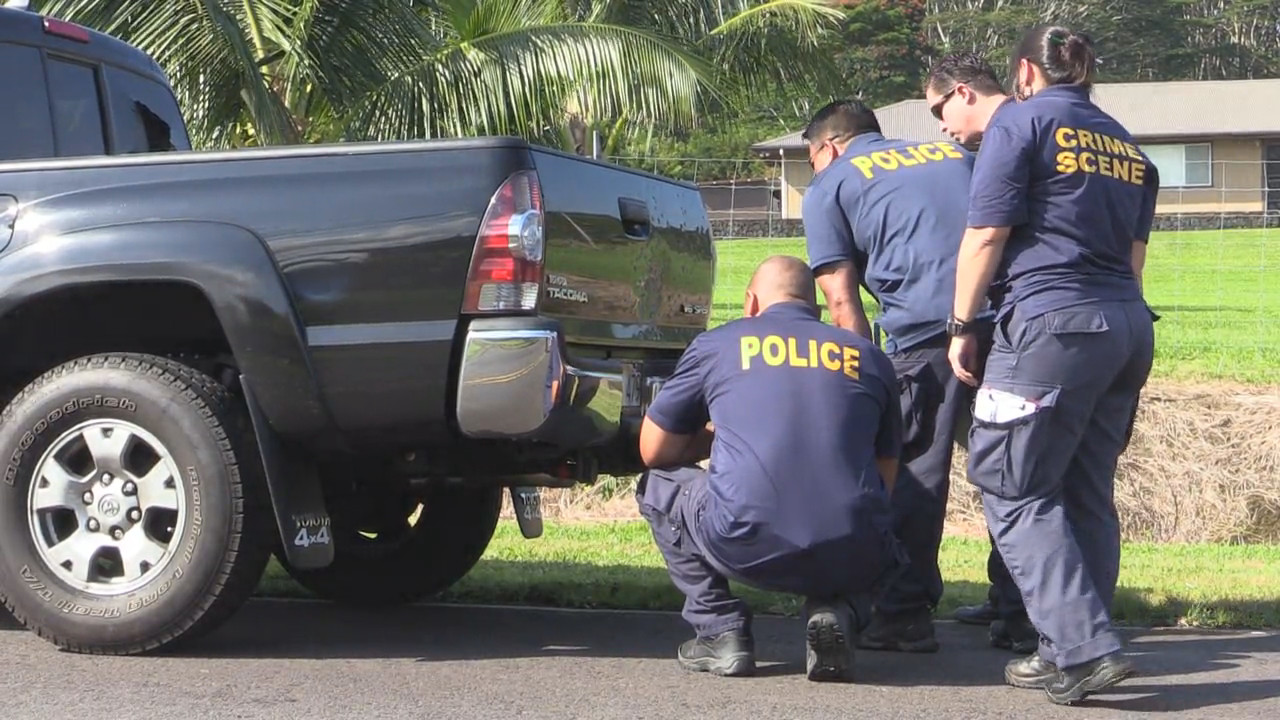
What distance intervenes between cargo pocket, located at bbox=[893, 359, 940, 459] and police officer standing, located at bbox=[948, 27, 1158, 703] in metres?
0.63

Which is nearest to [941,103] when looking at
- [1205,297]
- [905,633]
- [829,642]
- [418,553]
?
[905,633]

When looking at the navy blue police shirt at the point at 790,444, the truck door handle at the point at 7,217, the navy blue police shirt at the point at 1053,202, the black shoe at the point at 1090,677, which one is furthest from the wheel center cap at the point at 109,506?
the black shoe at the point at 1090,677

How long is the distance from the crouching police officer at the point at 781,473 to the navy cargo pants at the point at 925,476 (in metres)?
0.41

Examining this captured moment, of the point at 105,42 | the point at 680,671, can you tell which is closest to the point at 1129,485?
the point at 680,671

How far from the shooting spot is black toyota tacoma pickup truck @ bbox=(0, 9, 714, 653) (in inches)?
205

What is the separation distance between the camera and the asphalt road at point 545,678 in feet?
16.2

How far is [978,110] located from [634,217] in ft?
3.98

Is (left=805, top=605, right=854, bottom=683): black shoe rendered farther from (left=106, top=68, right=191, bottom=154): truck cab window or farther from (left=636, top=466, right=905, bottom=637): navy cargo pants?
(left=106, top=68, right=191, bottom=154): truck cab window

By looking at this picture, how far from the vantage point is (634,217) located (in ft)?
19.1

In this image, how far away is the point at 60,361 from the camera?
19.4 feet

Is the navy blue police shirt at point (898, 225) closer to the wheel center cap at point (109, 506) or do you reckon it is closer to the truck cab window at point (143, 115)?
the wheel center cap at point (109, 506)

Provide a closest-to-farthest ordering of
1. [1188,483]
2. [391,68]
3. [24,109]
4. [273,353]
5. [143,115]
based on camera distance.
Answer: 1. [273,353]
2. [24,109]
3. [143,115]
4. [1188,483]
5. [391,68]

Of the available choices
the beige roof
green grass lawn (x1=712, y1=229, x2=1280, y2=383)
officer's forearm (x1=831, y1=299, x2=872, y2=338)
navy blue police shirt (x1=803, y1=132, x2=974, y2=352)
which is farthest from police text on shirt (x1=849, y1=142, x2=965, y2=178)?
the beige roof

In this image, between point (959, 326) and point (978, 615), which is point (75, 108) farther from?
point (978, 615)
